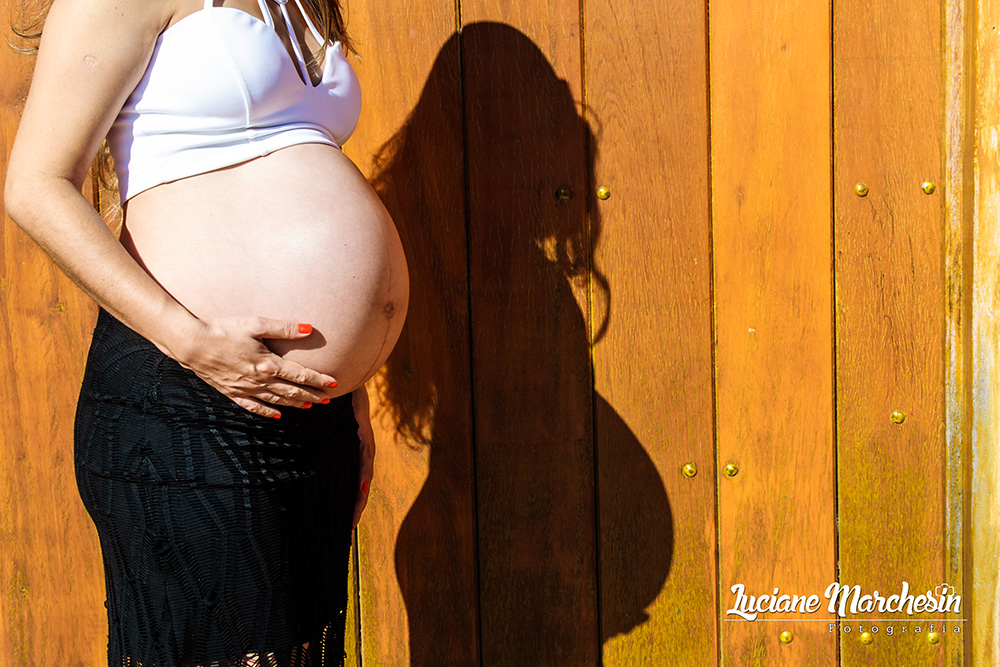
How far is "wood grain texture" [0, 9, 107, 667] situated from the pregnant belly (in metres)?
0.55

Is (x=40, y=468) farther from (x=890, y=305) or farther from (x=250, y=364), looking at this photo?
(x=890, y=305)

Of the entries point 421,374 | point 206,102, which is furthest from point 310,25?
point 421,374

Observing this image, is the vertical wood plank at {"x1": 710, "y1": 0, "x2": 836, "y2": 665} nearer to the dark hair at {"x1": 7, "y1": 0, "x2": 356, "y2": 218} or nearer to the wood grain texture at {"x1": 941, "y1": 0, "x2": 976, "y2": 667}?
the wood grain texture at {"x1": 941, "y1": 0, "x2": 976, "y2": 667}

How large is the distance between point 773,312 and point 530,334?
1.36 feet

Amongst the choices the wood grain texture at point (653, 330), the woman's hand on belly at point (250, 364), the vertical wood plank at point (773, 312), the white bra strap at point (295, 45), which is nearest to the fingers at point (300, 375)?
the woman's hand on belly at point (250, 364)

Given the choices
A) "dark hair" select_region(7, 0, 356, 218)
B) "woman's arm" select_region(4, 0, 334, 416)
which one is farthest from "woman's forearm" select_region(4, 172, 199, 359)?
"dark hair" select_region(7, 0, 356, 218)

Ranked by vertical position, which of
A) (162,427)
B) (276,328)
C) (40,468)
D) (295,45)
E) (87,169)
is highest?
(295,45)

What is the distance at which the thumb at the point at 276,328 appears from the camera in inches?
29.3

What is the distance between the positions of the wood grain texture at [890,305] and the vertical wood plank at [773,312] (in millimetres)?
33

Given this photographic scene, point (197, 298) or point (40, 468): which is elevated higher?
point (197, 298)

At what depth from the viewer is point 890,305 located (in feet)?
4.05

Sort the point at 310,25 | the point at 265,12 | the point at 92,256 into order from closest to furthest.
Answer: the point at 92,256 < the point at 265,12 < the point at 310,25

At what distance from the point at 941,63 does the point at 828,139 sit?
0.22 meters

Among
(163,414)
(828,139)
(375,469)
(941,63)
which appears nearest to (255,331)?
(163,414)
